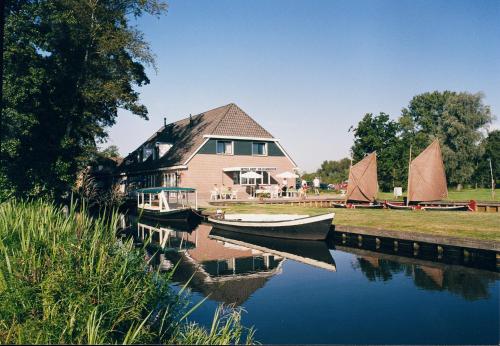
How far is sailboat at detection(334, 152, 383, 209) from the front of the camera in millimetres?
29766

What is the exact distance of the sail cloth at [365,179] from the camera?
97.9ft

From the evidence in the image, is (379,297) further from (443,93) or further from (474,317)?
(443,93)

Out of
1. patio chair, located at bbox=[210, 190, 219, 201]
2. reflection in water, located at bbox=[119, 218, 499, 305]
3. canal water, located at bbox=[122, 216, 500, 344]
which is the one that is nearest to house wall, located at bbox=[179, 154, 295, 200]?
patio chair, located at bbox=[210, 190, 219, 201]

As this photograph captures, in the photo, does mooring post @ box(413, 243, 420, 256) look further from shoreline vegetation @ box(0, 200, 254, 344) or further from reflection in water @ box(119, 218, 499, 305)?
shoreline vegetation @ box(0, 200, 254, 344)

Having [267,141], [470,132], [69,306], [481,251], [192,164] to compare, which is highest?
[470,132]

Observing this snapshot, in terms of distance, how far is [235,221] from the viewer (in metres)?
20.5

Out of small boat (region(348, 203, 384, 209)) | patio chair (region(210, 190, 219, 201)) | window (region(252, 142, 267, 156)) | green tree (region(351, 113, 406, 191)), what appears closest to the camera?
small boat (region(348, 203, 384, 209))

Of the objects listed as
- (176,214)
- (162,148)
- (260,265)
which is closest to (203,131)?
(162,148)

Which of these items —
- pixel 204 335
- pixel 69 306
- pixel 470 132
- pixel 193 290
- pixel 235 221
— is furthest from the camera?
pixel 470 132

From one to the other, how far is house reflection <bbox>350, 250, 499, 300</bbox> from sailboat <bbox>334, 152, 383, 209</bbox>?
15673 millimetres

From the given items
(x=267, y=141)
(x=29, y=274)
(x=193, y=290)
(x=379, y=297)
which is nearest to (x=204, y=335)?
(x=29, y=274)

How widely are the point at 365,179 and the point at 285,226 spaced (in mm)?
14308

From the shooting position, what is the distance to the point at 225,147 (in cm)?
3766

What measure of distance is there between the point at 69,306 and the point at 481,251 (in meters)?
13.6
